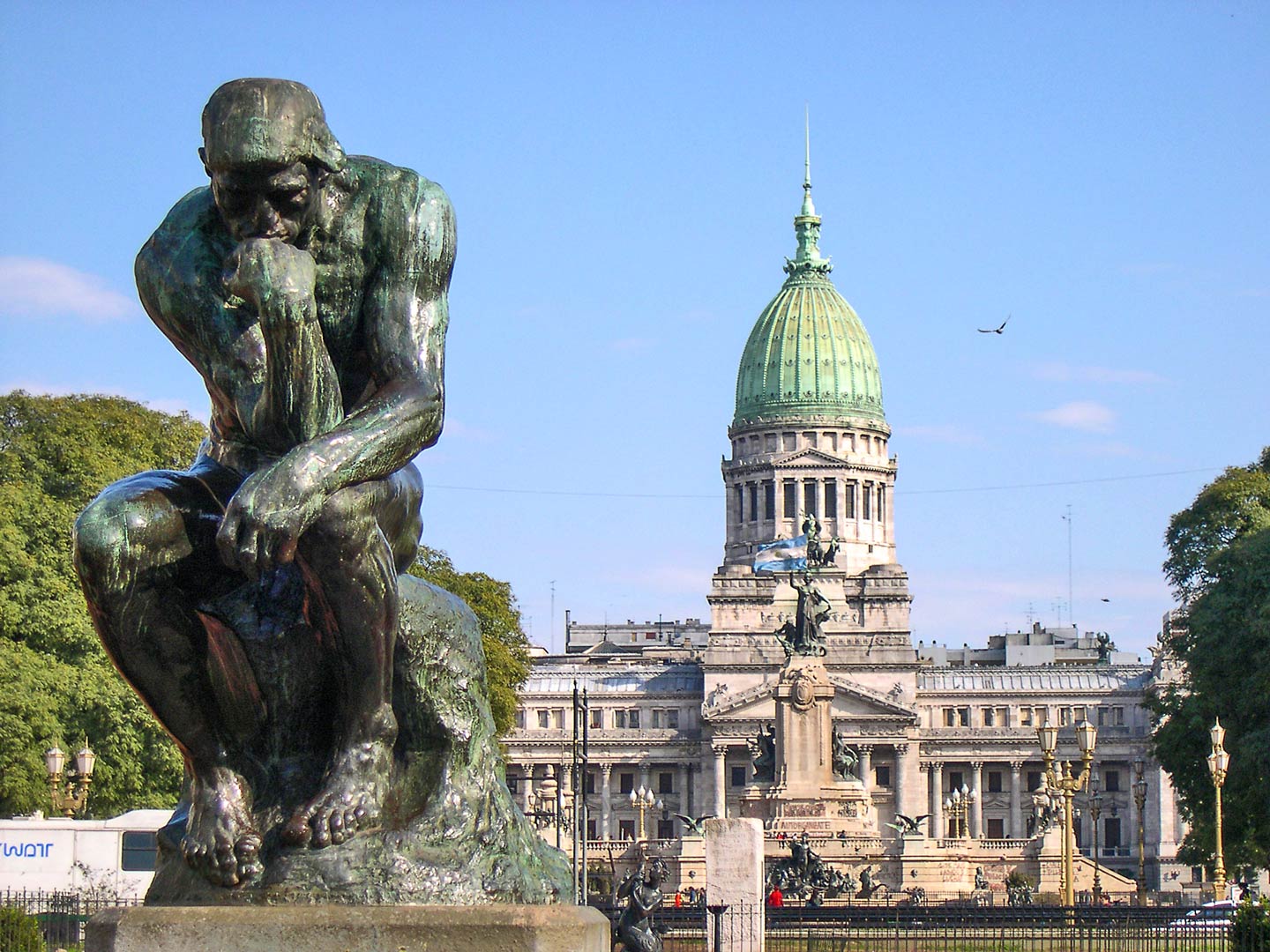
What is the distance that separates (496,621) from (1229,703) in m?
27.8

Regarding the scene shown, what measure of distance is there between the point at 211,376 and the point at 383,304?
0.61 metres

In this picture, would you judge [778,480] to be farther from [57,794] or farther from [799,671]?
[57,794]

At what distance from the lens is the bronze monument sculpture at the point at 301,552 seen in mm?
6691

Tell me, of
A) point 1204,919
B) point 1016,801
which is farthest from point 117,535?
point 1016,801

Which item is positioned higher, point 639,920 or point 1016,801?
point 639,920

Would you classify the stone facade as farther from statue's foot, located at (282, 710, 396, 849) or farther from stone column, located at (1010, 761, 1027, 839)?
statue's foot, located at (282, 710, 396, 849)

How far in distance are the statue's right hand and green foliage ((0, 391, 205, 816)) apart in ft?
121

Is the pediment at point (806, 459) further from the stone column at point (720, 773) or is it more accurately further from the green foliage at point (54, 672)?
the green foliage at point (54, 672)

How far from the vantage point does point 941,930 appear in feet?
118

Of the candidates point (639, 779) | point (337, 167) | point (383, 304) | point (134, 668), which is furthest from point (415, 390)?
point (639, 779)

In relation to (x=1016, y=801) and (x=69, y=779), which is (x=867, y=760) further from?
(x=69, y=779)

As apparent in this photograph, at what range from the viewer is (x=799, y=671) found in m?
76.9

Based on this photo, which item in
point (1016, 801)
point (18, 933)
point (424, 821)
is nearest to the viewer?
point (424, 821)

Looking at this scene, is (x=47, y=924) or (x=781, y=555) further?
(x=781, y=555)
